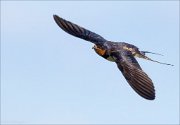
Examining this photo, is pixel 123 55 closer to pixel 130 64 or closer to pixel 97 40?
pixel 130 64

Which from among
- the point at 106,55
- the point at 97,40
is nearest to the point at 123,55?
the point at 106,55

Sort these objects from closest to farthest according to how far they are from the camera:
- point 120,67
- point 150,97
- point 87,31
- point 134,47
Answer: point 150,97
point 120,67
point 134,47
point 87,31

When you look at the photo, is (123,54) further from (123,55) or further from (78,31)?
(78,31)

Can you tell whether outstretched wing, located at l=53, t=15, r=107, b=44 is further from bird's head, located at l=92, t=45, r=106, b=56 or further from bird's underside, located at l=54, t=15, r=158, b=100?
bird's head, located at l=92, t=45, r=106, b=56

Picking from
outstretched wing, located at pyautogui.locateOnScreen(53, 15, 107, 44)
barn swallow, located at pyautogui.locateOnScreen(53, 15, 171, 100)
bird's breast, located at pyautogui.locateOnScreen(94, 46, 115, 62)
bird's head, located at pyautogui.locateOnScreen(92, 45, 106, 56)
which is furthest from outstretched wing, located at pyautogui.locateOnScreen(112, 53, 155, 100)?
outstretched wing, located at pyautogui.locateOnScreen(53, 15, 107, 44)

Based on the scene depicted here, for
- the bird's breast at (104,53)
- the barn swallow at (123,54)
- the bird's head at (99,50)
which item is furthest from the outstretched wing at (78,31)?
the bird's breast at (104,53)

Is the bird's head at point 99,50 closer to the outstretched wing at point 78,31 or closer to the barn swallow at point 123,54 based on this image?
the barn swallow at point 123,54

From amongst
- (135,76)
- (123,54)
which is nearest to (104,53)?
(123,54)
